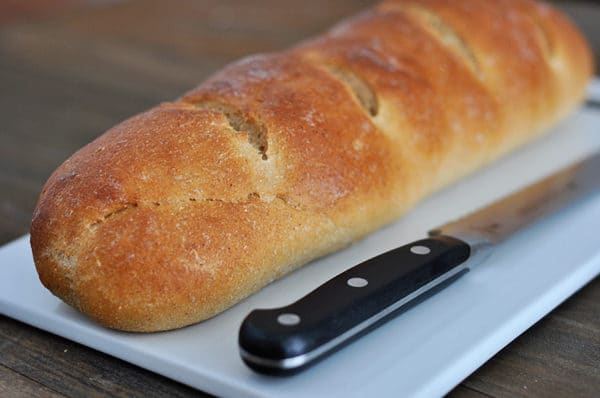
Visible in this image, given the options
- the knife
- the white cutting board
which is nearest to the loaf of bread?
the white cutting board

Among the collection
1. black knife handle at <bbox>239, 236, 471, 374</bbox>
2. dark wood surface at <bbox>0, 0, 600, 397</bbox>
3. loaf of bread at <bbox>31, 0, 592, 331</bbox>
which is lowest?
dark wood surface at <bbox>0, 0, 600, 397</bbox>

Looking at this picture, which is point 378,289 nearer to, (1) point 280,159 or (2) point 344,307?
(2) point 344,307

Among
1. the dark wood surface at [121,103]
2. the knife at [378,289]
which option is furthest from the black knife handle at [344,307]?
the dark wood surface at [121,103]

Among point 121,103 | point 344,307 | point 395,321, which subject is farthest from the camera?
point 121,103

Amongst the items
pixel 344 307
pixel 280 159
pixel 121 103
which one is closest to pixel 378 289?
pixel 344 307

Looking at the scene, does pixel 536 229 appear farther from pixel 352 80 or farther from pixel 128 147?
pixel 128 147

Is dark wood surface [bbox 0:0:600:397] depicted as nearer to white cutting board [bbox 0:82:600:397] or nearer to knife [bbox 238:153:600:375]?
white cutting board [bbox 0:82:600:397]

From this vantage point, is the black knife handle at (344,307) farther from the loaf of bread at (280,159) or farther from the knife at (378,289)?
the loaf of bread at (280,159)

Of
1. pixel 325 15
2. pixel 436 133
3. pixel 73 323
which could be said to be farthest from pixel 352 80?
pixel 325 15
